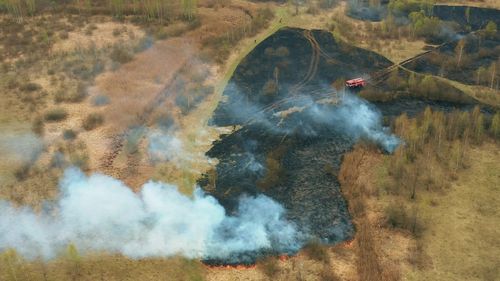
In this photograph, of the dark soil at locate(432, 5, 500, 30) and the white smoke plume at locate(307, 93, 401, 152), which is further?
the dark soil at locate(432, 5, 500, 30)

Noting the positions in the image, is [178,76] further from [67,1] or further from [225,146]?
[67,1]

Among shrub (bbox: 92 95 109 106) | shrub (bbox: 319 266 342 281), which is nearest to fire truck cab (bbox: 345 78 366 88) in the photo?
shrub (bbox: 92 95 109 106)

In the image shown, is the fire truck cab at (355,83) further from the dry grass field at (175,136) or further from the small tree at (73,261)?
the small tree at (73,261)

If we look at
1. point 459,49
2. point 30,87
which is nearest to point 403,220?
point 459,49

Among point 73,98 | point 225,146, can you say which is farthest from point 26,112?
point 225,146

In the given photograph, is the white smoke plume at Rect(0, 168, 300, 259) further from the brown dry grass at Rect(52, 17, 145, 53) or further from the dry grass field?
the brown dry grass at Rect(52, 17, 145, 53)

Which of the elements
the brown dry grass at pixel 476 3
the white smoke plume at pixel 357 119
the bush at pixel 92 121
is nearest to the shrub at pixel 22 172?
the bush at pixel 92 121
